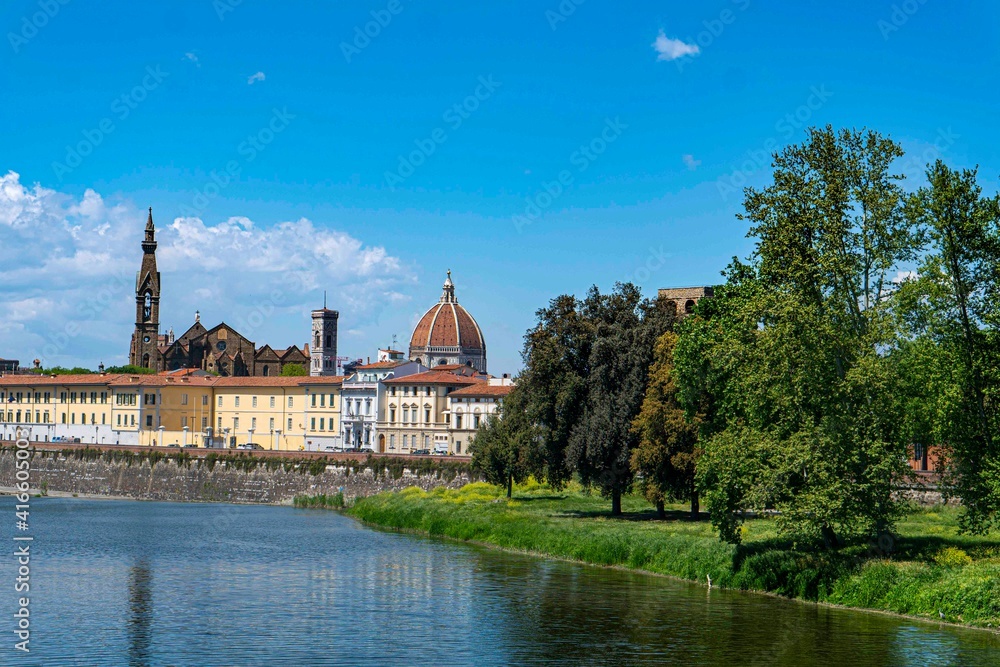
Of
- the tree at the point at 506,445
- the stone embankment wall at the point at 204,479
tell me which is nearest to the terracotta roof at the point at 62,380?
the stone embankment wall at the point at 204,479

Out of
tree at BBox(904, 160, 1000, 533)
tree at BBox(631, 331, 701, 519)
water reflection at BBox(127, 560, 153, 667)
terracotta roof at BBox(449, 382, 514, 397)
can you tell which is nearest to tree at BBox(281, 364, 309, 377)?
terracotta roof at BBox(449, 382, 514, 397)

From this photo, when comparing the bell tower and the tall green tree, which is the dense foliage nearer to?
the tall green tree

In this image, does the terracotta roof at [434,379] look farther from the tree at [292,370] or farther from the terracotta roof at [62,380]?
the tree at [292,370]

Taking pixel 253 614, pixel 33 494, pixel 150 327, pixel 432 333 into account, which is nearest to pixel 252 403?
pixel 33 494

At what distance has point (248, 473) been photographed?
9444cm

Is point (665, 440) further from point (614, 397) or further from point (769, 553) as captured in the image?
point (769, 553)

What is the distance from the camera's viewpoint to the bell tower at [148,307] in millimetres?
179375

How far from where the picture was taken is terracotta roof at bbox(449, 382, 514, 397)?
106 metres

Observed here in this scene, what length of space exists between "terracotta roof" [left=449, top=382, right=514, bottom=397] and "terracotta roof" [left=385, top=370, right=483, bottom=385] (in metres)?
1.79

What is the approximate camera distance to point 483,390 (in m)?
108

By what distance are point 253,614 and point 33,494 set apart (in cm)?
6982

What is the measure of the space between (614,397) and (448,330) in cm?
11061

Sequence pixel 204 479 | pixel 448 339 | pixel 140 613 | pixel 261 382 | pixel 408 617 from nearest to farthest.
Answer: pixel 140 613
pixel 408 617
pixel 204 479
pixel 261 382
pixel 448 339

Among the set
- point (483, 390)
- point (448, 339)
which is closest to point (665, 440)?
point (483, 390)
